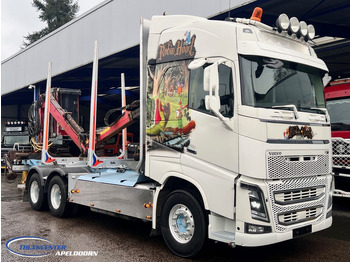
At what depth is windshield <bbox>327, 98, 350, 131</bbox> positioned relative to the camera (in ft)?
28.6

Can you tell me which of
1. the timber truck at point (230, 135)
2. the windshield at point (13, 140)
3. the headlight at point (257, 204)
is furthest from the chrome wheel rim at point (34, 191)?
the windshield at point (13, 140)

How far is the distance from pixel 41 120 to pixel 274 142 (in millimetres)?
8008

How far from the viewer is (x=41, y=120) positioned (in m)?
10.7

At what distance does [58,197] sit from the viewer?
27.1 feet

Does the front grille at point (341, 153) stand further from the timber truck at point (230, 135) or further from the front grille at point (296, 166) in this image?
the front grille at point (296, 166)

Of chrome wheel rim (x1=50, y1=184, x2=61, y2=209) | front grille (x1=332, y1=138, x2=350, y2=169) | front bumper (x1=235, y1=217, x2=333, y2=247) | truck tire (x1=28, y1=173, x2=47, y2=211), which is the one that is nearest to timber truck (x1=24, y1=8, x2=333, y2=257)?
front bumper (x1=235, y1=217, x2=333, y2=247)

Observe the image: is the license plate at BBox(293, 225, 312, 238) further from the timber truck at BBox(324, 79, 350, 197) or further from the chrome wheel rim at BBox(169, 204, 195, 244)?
the timber truck at BBox(324, 79, 350, 197)

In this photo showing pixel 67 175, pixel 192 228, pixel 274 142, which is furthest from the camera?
pixel 67 175

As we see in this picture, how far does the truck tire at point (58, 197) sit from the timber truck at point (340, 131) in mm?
5840

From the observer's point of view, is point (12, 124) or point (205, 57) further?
point (12, 124)

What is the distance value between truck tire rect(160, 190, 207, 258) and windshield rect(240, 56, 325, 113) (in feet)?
5.40

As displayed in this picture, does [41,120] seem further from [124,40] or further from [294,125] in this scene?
[294,125]

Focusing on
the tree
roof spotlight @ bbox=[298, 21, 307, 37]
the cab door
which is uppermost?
the tree

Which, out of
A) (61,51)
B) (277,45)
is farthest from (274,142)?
(61,51)
